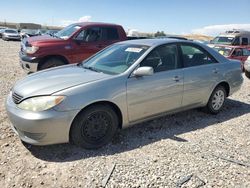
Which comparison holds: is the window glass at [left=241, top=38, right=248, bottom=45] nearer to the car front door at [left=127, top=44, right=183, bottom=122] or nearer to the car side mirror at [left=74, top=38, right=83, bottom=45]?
the car side mirror at [left=74, top=38, right=83, bottom=45]

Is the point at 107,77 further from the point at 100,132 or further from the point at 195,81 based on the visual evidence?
the point at 195,81

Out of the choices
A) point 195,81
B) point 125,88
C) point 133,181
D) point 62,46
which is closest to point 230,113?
point 195,81

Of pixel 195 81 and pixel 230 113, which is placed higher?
pixel 195 81

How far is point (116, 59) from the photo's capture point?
4.43m

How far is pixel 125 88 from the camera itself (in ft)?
12.4

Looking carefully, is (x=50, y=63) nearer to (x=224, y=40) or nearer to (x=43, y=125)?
(x=43, y=125)

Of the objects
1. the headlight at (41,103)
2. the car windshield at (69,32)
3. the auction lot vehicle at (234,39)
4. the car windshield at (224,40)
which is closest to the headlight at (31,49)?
the car windshield at (69,32)

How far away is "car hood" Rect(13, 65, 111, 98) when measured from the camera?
347 centimetres

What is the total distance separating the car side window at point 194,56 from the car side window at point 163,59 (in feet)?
0.68

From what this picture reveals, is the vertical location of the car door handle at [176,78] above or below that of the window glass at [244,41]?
below

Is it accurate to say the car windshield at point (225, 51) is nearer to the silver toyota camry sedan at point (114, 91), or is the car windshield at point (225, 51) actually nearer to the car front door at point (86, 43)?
the car front door at point (86, 43)

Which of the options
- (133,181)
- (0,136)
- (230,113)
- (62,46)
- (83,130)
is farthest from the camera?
(62,46)

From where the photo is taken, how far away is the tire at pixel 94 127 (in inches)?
138

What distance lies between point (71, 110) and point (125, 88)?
2.82 ft
